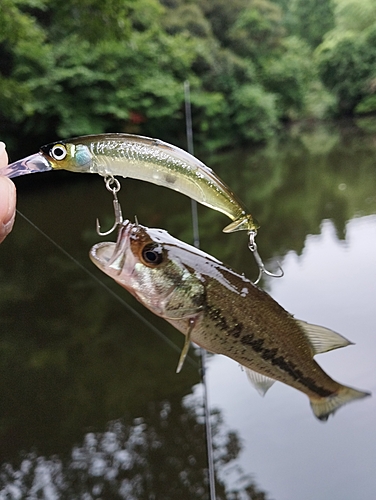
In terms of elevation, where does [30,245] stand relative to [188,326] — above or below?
above

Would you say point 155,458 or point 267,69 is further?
point 267,69

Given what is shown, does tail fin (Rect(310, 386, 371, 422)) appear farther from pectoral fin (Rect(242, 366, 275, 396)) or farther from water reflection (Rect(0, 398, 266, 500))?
water reflection (Rect(0, 398, 266, 500))

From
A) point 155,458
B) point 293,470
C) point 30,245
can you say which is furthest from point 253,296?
point 30,245

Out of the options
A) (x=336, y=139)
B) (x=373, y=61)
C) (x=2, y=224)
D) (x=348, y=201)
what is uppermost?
(x=373, y=61)

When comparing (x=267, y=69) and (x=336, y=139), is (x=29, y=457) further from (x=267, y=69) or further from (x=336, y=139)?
(x=267, y=69)

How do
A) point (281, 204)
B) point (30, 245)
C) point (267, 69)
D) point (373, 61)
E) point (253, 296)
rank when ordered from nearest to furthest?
point (253, 296)
point (30, 245)
point (281, 204)
point (267, 69)
point (373, 61)

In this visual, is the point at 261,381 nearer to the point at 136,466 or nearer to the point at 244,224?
the point at 244,224

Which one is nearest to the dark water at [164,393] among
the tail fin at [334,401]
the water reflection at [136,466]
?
the water reflection at [136,466]
